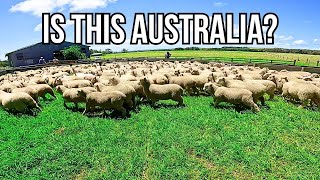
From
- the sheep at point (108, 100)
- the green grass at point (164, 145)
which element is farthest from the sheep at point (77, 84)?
the sheep at point (108, 100)

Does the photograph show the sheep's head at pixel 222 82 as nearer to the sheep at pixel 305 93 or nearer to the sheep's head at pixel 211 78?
the sheep's head at pixel 211 78

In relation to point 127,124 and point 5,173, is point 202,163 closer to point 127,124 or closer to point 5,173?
point 127,124

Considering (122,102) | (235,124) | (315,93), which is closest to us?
(235,124)

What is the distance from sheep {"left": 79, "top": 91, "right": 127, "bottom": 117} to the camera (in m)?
11.8

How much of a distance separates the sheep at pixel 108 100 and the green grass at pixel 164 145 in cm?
56

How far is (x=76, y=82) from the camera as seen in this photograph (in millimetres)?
15695

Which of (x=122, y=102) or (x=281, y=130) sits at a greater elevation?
(x=122, y=102)

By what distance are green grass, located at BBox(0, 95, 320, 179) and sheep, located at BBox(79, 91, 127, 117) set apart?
22.1 inches

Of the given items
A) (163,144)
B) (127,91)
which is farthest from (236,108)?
(163,144)

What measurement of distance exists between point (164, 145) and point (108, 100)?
3.52 m

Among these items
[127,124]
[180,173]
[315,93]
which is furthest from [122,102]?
[315,93]

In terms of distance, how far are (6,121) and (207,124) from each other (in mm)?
6983

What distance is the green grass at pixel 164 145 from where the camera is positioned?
25.3ft

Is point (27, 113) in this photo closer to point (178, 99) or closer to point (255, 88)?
point (178, 99)
